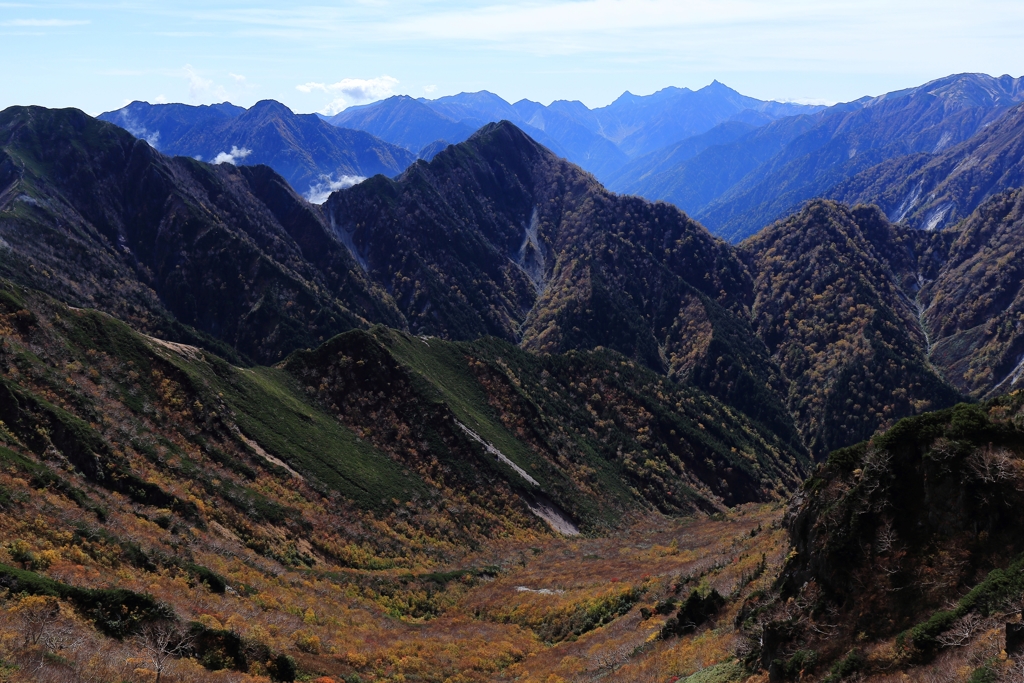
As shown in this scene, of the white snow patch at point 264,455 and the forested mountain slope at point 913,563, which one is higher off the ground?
the forested mountain slope at point 913,563

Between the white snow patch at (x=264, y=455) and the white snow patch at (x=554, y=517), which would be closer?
the white snow patch at (x=264, y=455)

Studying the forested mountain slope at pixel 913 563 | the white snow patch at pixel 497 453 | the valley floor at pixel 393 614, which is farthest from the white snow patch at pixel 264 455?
the forested mountain slope at pixel 913 563

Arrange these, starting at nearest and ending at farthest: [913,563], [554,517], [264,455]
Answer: [913,563]
[264,455]
[554,517]

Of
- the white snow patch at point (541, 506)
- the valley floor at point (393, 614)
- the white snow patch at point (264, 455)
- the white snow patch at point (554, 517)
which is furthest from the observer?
the white snow patch at point (541, 506)

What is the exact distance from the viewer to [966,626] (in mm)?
20984

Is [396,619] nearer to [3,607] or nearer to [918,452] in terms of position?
[3,607]

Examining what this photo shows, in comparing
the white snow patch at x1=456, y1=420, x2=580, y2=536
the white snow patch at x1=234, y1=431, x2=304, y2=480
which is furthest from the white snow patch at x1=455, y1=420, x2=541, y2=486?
the white snow patch at x1=234, y1=431, x2=304, y2=480

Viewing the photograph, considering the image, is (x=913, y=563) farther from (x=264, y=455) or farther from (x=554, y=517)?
(x=554, y=517)

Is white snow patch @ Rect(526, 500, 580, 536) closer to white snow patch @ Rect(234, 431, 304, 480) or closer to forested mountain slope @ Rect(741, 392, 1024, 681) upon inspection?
white snow patch @ Rect(234, 431, 304, 480)

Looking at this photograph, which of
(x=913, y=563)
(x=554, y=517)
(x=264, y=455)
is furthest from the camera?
(x=554, y=517)

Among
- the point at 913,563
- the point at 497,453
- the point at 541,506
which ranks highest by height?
the point at 913,563

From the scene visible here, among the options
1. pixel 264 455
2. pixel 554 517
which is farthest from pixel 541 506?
pixel 264 455

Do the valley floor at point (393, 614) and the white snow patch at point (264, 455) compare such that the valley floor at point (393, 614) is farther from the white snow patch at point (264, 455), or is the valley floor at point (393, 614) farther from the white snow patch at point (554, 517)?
the white snow patch at point (554, 517)

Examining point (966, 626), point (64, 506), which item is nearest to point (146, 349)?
point (64, 506)
